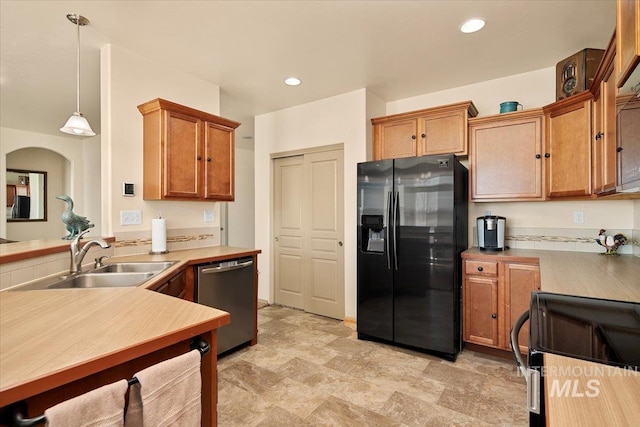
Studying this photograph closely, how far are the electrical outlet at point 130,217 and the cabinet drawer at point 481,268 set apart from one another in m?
2.90

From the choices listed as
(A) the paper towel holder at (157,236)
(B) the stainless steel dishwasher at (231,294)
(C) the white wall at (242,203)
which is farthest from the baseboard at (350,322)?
(C) the white wall at (242,203)

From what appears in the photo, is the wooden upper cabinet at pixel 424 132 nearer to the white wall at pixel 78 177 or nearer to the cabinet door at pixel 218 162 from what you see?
the cabinet door at pixel 218 162

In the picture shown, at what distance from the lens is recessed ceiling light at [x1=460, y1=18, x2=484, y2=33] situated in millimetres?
2322

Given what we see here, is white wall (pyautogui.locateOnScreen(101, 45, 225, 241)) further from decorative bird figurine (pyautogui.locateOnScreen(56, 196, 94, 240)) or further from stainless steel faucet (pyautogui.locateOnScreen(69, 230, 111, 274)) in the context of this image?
stainless steel faucet (pyautogui.locateOnScreen(69, 230, 111, 274))

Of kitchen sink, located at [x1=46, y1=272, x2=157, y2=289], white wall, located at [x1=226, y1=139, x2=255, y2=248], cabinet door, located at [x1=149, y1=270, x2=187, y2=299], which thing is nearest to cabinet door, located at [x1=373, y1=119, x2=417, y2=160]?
cabinet door, located at [x1=149, y1=270, x2=187, y2=299]

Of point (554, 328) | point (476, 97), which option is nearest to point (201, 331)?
point (554, 328)

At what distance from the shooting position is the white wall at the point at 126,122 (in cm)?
267

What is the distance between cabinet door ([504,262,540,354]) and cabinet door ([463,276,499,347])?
9 cm

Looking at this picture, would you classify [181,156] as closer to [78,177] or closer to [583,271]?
[583,271]

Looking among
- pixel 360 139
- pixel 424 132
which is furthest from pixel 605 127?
pixel 360 139

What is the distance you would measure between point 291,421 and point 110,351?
144 centimetres

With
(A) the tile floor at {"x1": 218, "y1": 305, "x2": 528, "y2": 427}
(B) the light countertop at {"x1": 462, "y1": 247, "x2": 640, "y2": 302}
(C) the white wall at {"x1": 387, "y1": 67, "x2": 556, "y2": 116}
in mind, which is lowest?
(A) the tile floor at {"x1": 218, "y1": 305, "x2": 528, "y2": 427}

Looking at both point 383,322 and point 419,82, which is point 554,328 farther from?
point 419,82

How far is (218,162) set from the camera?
3.21 meters
